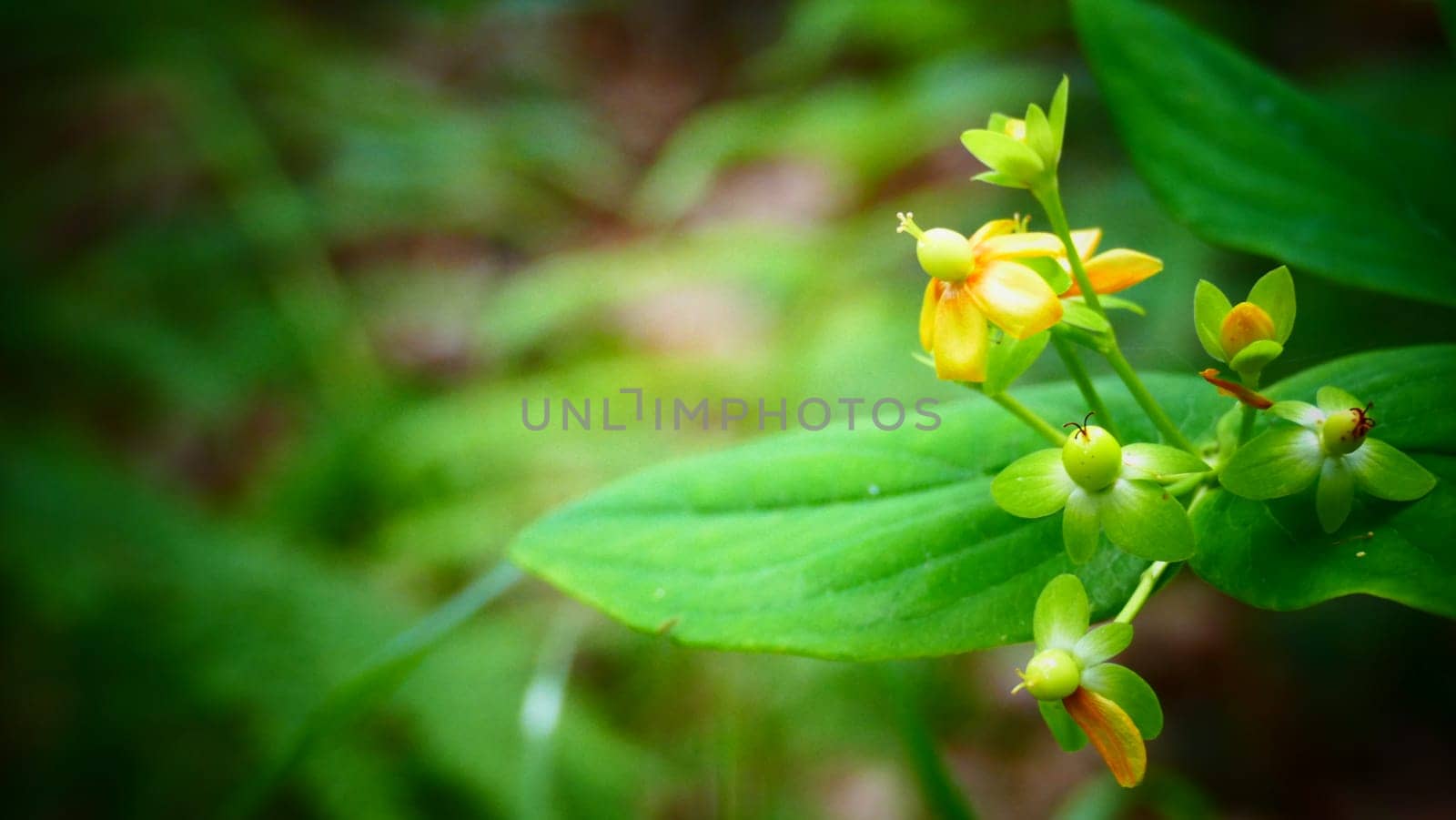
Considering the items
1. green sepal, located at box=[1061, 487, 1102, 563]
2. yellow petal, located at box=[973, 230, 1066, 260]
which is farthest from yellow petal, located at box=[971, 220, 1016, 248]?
green sepal, located at box=[1061, 487, 1102, 563]

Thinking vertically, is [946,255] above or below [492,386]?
above

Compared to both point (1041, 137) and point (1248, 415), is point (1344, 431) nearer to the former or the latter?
point (1248, 415)

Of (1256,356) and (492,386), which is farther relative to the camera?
(492,386)

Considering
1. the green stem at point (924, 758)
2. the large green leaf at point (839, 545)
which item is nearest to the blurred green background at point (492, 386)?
the green stem at point (924, 758)

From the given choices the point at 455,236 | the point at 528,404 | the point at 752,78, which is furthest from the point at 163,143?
the point at 752,78

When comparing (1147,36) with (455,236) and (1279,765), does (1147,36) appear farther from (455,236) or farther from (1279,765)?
(455,236)

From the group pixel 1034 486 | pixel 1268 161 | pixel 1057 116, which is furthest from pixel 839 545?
pixel 1268 161

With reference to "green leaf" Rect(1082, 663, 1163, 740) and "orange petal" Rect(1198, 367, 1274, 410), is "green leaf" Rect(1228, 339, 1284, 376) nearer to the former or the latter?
"orange petal" Rect(1198, 367, 1274, 410)

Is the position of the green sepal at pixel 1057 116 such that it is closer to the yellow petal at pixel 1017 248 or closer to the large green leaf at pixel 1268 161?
the yellow petal at pixel 1017 248
